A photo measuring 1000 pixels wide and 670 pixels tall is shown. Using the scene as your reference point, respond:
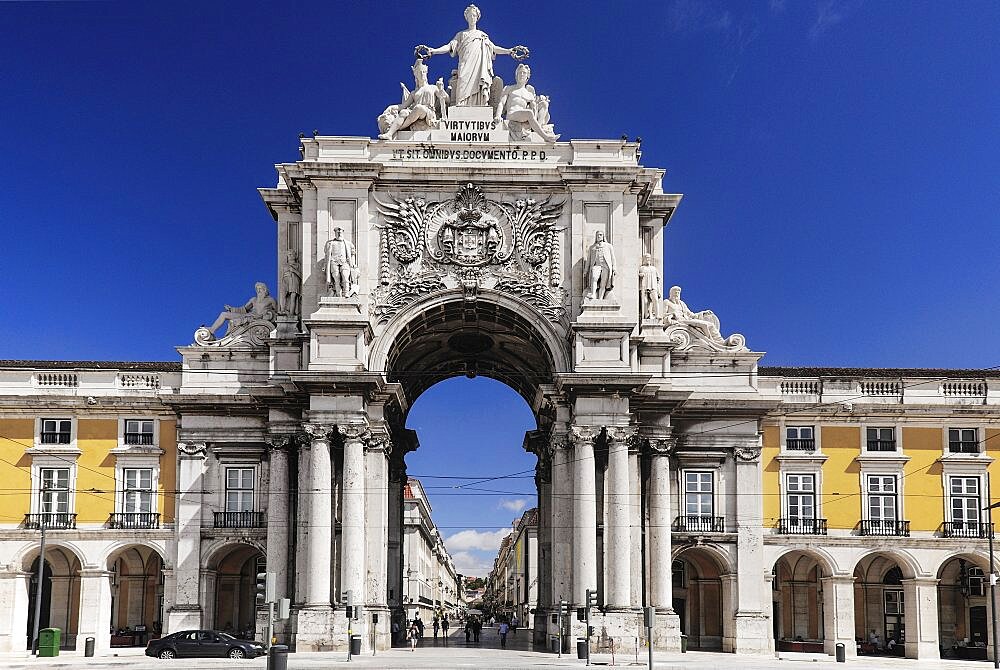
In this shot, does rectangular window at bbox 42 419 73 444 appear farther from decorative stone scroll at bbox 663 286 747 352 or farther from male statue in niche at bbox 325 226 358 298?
decorative stone scroll at bbox 663 286 747 352

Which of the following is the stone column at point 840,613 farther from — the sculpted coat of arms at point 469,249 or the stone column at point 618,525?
the sculpted coat of arms at point 469,249

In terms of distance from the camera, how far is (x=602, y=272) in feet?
173

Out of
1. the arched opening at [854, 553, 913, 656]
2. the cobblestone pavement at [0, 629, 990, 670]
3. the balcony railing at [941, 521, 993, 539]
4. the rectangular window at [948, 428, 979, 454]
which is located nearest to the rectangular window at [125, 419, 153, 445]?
the cobblestone pavement at [0, 629, 990, 670]

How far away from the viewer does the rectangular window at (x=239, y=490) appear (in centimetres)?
5541

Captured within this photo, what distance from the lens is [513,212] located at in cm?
5453

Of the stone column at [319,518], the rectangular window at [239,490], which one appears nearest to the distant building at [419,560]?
the rectangular window at [239,490]

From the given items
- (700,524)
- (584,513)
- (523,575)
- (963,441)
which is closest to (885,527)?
(963,441)

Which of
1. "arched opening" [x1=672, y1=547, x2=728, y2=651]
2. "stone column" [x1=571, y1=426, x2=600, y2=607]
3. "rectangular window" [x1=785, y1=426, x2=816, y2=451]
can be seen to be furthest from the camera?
"arched opening" [x1=672, y1=547, x2=728, y2=651]

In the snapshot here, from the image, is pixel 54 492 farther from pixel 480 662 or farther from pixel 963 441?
pixel 963 441

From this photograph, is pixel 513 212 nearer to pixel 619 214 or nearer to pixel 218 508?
pixel 619 214

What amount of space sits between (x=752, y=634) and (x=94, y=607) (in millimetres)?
29418

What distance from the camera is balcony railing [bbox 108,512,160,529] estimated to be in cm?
5569

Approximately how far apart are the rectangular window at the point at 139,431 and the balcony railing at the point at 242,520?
512 cm

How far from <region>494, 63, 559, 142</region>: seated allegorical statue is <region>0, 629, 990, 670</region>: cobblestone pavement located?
23016 millimetres
